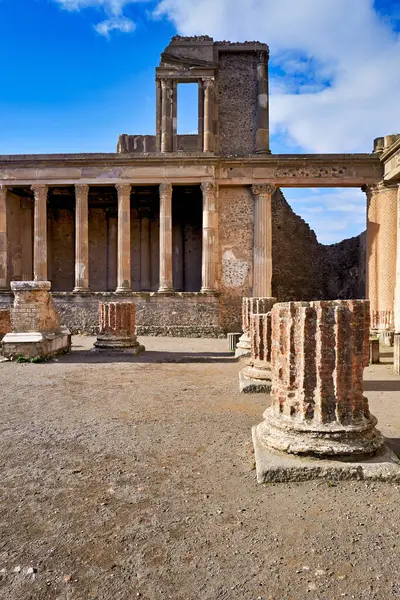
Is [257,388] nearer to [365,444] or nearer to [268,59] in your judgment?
[365,444]

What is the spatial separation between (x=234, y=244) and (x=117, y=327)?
7006 millimetres

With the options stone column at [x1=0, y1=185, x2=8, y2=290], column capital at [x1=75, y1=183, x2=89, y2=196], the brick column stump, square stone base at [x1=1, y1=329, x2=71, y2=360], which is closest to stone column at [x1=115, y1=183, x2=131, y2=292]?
column capital at [x1=75, y1=183, x2=89, y2=196]

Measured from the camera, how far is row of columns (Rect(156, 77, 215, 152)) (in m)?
18.3

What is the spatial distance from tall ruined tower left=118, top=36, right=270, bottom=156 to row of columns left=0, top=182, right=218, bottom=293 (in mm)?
2908

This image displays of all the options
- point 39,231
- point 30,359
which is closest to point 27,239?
point 39,231

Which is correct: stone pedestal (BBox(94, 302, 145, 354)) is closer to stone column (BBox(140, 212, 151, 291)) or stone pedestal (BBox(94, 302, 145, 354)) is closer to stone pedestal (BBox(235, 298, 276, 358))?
stone pedestal (BBox(235, 298, 276, 358))

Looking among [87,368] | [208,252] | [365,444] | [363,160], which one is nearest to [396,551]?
[365,444]

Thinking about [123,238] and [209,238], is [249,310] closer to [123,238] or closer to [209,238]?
[209,238]

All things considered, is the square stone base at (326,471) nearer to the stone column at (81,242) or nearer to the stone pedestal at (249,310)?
the stone pedestal at (249,310)

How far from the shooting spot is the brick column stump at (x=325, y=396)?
370 cm

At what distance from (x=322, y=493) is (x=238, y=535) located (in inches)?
32.9

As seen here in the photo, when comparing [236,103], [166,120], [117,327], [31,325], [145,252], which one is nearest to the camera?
[31,325]

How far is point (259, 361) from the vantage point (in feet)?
23.4

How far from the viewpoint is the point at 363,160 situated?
53.7 ft
